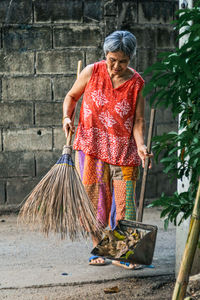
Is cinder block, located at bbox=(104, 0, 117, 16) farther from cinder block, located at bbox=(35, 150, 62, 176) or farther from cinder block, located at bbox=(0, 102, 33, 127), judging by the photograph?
cinder block, located at bbox=(35, 150, 62, 176)

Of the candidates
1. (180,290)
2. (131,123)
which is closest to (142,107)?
(131,123)

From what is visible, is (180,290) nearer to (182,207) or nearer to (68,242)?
(182,207)

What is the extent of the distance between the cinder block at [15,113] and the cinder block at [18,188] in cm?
62

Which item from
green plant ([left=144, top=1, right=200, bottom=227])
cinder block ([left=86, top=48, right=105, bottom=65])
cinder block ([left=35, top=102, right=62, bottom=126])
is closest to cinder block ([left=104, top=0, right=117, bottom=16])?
cinder block ([left=86, top=48, right=105, bottom=65])

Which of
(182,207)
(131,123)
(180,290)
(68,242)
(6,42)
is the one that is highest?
(6,42)

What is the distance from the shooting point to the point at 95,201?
3992 millimetres

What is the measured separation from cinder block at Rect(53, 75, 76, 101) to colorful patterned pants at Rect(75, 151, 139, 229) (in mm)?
1768

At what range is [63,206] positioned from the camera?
3660 mm

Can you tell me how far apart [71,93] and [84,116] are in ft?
0.68

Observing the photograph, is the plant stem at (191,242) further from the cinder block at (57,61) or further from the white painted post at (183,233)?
the cinder block at (57,61)

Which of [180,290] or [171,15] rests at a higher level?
[171,15]

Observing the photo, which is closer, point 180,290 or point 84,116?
point 180,290

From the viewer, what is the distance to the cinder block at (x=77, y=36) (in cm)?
559

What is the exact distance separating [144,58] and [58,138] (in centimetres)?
132
